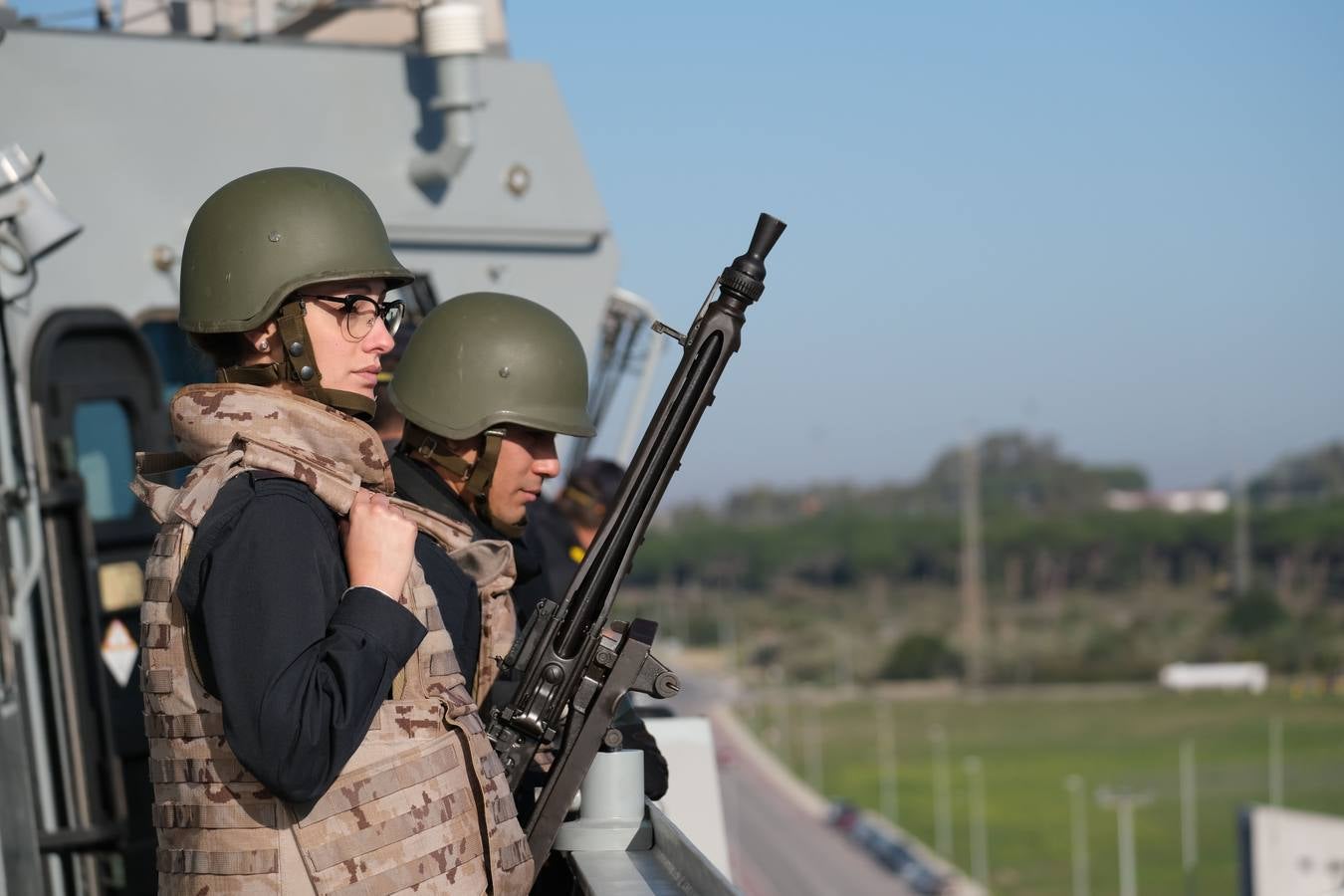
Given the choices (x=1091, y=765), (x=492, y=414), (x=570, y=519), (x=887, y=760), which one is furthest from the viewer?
(x=887, y=760)

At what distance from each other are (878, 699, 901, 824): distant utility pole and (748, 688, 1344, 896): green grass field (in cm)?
35

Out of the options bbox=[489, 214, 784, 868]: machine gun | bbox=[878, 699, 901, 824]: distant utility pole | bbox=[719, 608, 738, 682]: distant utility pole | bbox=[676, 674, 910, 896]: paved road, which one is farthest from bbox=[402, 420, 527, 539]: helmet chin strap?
bbox=[719, 608, 738, 682]: distant utility pole

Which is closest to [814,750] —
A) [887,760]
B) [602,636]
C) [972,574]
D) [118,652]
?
[887,760]

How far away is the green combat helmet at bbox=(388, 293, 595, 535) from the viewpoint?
353 cm

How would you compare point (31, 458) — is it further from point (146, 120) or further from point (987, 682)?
point (987, 682)

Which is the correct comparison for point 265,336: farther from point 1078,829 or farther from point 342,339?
point 1078,829

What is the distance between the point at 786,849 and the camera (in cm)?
5434

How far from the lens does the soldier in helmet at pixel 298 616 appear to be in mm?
2225

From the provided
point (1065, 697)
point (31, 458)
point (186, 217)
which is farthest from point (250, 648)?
point (1065, 697)

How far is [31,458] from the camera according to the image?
17.8 ft

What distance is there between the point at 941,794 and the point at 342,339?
6458 centimetres

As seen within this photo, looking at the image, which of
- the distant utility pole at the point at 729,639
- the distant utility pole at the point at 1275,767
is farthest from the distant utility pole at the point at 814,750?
the distant utility pole at the point at 1275,767

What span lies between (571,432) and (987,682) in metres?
93.8

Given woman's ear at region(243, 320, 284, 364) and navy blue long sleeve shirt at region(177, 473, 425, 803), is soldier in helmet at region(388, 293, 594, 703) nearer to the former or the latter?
woman's ear at region(243, 320, 284, 364)
